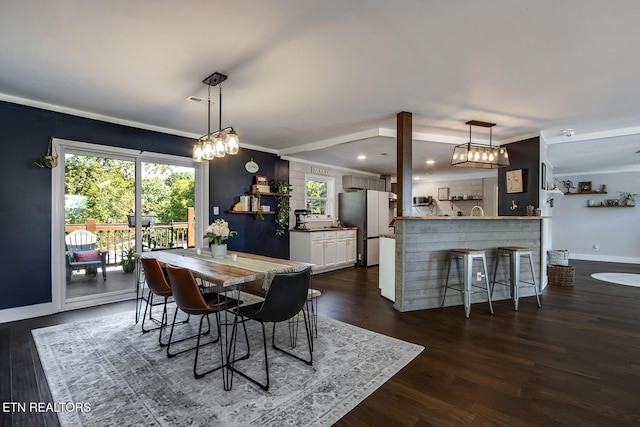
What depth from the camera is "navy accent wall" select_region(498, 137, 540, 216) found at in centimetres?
474

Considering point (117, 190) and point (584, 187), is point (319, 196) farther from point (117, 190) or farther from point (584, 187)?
point (584, 187)

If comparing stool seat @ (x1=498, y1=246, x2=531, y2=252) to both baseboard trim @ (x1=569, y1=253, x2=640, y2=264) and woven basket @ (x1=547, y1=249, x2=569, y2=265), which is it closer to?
woven basket @ (x1=547, y1=249, x2=569, y2=265)

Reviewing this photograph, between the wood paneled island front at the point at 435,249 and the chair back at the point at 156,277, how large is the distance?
8.49 ft

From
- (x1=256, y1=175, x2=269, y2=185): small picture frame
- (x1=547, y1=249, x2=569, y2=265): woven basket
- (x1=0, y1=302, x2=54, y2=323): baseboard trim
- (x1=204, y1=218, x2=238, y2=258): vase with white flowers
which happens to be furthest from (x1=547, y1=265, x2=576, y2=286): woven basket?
(x1=0, y1=302, x2=54, y2=323): baseboard trim

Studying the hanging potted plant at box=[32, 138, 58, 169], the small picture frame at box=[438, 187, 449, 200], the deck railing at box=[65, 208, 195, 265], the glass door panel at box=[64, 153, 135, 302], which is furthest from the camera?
the small picture frame at box=[438, 187, 449, 200]

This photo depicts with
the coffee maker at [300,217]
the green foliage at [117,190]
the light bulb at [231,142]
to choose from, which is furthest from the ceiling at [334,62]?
the coffee maker at [300,217]

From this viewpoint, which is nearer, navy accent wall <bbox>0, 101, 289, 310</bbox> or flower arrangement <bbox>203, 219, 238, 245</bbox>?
flower arrangement <bbox>203, 219, 238, 245</bbox>

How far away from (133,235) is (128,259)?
405mm

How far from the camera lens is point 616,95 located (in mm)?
3203

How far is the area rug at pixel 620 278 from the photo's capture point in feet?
17.6

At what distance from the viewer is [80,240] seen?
13.3 ft

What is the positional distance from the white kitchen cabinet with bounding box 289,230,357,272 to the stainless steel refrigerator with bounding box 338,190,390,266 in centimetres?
26

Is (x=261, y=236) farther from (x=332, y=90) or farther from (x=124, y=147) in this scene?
(x=332, y=90)

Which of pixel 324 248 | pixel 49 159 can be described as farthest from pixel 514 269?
pixel 49 159
